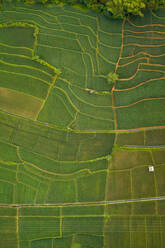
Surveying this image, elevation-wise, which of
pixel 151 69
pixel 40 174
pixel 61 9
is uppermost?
pixel 61 9

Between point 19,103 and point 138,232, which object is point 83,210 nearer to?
point 138,232

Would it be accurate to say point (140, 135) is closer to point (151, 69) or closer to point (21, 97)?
point (151, 69)

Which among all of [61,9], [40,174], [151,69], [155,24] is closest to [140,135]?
[151,69]

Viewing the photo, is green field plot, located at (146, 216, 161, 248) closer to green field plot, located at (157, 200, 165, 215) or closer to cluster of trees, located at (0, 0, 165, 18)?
green field plot, located at (157, 200, 165, 215)

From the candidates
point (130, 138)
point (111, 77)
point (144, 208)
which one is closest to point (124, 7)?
point (111, 77)

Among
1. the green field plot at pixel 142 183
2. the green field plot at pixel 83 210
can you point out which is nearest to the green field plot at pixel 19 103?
the green field plot at pixel 83 210
